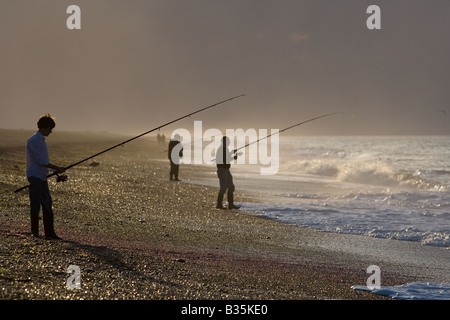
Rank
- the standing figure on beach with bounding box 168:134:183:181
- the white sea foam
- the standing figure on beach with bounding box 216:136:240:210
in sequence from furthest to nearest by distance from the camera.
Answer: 1. the standing figure on beach with bounding box 168:134:183:181
2. the standing figure on beach with bounding box 216:136:240:210
3. the white sea foam

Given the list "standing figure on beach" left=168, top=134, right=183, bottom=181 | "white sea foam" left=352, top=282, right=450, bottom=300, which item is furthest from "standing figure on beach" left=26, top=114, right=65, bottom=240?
"standing figure on beach" left=168, top=134, right=183, bottom=181

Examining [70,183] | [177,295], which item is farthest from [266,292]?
[70,183]

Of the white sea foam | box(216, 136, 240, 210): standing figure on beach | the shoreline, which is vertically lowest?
the white sea foam

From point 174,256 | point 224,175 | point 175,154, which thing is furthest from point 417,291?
point 175,154

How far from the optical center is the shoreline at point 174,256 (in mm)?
5039

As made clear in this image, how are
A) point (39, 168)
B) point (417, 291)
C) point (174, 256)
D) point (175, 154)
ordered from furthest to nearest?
1. point (175, 154)
2. point (39, 168)
3. point (174, 256)
4. point (417, 291)

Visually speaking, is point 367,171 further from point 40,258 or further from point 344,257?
point 40,258

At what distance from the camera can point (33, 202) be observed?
7133 mm

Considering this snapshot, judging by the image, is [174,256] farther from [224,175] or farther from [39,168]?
[224,175]

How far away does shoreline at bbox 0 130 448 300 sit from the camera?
16.5ft

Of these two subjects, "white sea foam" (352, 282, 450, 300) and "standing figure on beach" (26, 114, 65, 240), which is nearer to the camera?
"white sea foam" (352, 282, 450, 300)

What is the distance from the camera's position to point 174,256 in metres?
6.73

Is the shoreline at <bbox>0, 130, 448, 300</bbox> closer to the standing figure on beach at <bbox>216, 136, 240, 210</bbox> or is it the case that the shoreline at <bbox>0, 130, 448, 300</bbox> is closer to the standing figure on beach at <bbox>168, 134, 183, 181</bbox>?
the standing figure on beach at <bbox>216, 136, 240, 210</bbox>

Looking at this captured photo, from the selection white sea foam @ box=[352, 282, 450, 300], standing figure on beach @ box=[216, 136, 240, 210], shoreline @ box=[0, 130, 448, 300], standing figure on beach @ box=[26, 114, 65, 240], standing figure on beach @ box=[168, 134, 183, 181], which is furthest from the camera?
standing figure on beach @ box=[168, 134, 183, 181]
